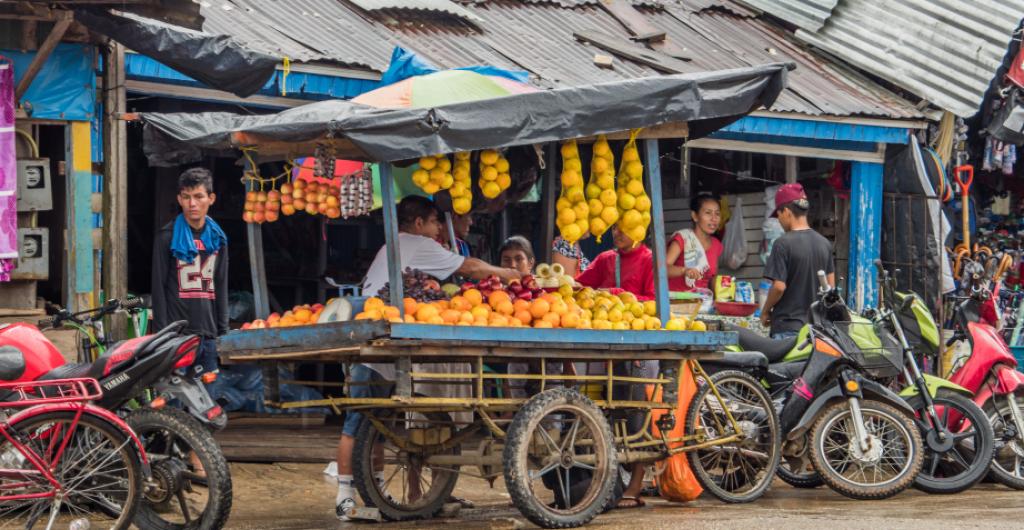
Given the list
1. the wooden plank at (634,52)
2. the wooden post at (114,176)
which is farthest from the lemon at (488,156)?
the wooden plank at (634,52)

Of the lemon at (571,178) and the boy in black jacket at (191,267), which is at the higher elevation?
the lemon at (571,178)

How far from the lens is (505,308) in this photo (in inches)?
273

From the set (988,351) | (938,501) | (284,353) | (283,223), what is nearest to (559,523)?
(284,353)

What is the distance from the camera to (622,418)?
7555 millimetres

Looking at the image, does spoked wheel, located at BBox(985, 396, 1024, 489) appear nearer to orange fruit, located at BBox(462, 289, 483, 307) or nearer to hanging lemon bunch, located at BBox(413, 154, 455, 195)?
orange fruit, located at BBox(462, 289, 483, 307)

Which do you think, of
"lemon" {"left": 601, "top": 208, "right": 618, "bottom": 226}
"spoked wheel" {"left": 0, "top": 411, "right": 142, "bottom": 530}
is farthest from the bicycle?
"lemon" {"left": 601, "top": 208, "right": 618, "bottom": 226}

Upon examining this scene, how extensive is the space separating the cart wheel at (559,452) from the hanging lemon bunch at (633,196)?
3.26 ft

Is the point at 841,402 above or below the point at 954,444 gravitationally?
above

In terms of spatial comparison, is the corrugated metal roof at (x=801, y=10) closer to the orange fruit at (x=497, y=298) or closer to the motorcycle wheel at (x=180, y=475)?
the orange fruit at (x=497, y=298)

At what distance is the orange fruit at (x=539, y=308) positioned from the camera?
691 centimetres

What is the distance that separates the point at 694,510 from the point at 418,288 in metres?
2.03

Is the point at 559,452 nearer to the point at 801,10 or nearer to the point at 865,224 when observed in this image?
the point at 865,224

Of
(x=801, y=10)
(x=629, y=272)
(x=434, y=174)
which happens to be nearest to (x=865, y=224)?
(x=801, y=10)

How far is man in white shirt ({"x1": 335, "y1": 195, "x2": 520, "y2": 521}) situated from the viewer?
7469mm
